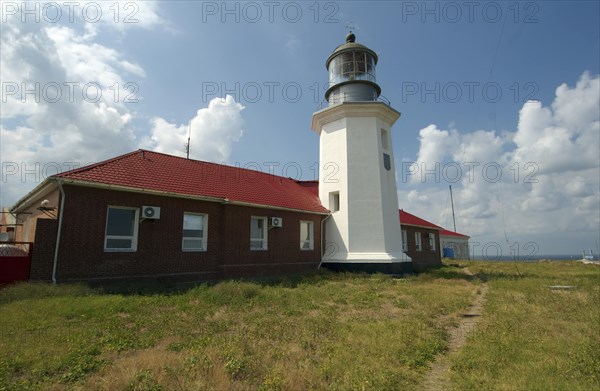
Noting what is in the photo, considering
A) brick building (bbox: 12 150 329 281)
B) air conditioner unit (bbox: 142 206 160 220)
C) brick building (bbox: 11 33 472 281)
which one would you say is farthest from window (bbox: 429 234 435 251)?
air conditioner unit (bbox: 142 206 160 220)

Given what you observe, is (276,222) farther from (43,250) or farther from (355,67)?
(355,67)

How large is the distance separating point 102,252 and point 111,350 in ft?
20.6

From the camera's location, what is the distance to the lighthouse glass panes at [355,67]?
2042cm

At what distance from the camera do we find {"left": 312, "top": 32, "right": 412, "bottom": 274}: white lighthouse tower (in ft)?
60.2

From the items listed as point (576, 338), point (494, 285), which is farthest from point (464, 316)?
point (494, 285)

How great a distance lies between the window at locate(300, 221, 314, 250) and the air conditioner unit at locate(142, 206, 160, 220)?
8.27 meters

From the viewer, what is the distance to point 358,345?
6.16 meters

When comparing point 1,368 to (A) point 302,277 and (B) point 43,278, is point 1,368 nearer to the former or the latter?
(B) point 43,278

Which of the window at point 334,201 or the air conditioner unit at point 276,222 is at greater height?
the window at point 334,201

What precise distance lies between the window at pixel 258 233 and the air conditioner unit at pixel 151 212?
15.1 ft

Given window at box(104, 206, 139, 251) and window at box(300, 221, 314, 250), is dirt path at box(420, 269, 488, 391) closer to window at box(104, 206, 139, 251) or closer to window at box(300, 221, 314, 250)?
window at box(300, 221, 314, 250)

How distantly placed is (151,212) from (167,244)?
4.51ft

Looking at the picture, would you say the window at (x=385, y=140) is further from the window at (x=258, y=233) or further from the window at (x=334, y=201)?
the window at (x=258, y=233)

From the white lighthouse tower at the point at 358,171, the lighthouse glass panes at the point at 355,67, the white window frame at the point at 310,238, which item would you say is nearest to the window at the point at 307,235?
the white window frame at the point at 310,238
